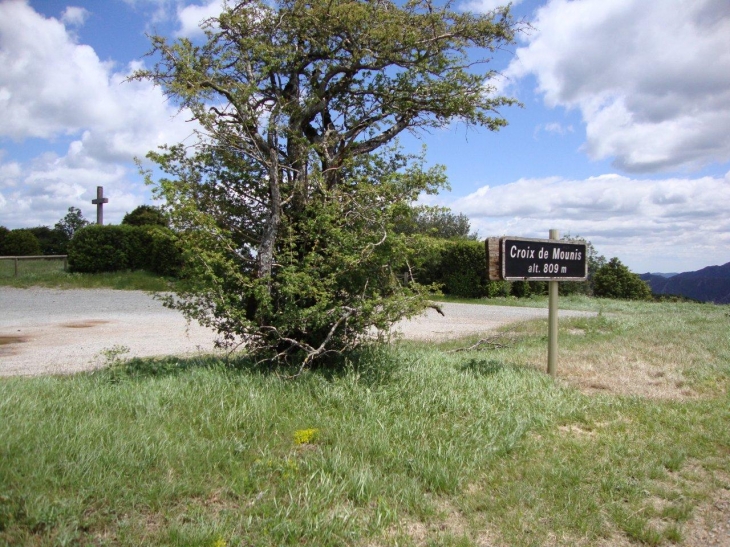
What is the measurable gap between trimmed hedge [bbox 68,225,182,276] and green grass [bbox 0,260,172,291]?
544 millimetres

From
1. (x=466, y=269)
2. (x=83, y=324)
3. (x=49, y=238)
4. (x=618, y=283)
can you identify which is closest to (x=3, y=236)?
(x=49, y=238)

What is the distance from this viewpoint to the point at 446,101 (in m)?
7.02

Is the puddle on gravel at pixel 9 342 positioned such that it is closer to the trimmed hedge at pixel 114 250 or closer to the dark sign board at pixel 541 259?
the dark sign board at pixel 541 259

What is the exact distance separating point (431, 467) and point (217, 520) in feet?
4.75

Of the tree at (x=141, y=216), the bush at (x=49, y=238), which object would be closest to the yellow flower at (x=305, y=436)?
the tree at (x=141, y=216)

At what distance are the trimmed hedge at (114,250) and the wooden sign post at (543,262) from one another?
19.5 metres

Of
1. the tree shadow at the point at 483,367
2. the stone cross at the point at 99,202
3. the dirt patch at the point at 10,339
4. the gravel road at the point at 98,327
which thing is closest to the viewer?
the tree shadow at the point at 483,367

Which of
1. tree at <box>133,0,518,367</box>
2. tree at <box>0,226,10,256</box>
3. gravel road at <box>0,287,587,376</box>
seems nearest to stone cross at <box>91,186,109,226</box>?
gravel road at <box>0,287,587,376</box>

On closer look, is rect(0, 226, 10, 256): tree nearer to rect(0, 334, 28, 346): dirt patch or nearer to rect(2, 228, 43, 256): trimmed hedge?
rect(2, 228, 43, 256): trimmed hedge

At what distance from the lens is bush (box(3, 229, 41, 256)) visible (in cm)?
3284

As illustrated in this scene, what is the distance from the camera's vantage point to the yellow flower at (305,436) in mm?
4160

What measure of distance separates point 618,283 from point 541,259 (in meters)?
24.6

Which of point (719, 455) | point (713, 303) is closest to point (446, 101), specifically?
point (719, 455)

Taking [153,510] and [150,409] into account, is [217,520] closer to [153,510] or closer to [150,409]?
[153,510]
